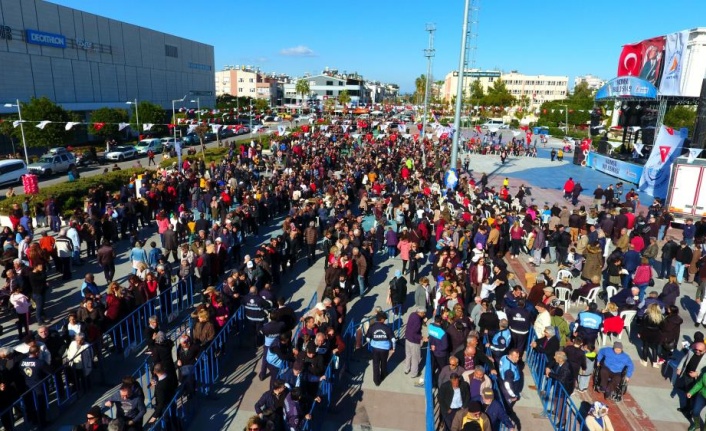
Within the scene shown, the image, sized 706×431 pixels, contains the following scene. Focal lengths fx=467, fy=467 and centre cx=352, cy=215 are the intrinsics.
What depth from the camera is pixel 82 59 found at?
52188 mm

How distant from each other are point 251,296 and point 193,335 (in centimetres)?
140

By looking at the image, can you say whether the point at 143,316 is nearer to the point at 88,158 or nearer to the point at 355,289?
the point at 355,289

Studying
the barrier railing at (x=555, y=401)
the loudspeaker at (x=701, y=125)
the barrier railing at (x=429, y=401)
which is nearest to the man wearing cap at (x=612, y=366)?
the barrier railing at (x=555, y=401)

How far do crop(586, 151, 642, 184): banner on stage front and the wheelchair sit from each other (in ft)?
81.5

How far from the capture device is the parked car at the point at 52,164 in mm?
29484

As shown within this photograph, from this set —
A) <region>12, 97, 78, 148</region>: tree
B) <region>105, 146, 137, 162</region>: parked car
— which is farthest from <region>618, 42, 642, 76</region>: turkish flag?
<region>12, 97, 78, 148</region>: tree

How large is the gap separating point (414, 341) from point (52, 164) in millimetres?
30712

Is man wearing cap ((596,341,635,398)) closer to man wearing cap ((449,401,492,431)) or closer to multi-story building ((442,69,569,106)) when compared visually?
man wearing cap ((449,401,492,431))

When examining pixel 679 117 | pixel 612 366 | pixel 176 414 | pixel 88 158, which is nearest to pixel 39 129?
pixel 88 158

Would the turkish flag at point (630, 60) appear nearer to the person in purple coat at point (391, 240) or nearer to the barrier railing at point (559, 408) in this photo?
the person in purple coat at point (391, 240)

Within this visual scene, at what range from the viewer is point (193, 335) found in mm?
8320

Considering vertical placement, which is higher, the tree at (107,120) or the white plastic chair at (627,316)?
the tree at (107,120)

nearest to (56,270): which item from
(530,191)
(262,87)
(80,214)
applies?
(80,214)

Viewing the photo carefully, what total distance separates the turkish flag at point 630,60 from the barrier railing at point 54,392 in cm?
3401
